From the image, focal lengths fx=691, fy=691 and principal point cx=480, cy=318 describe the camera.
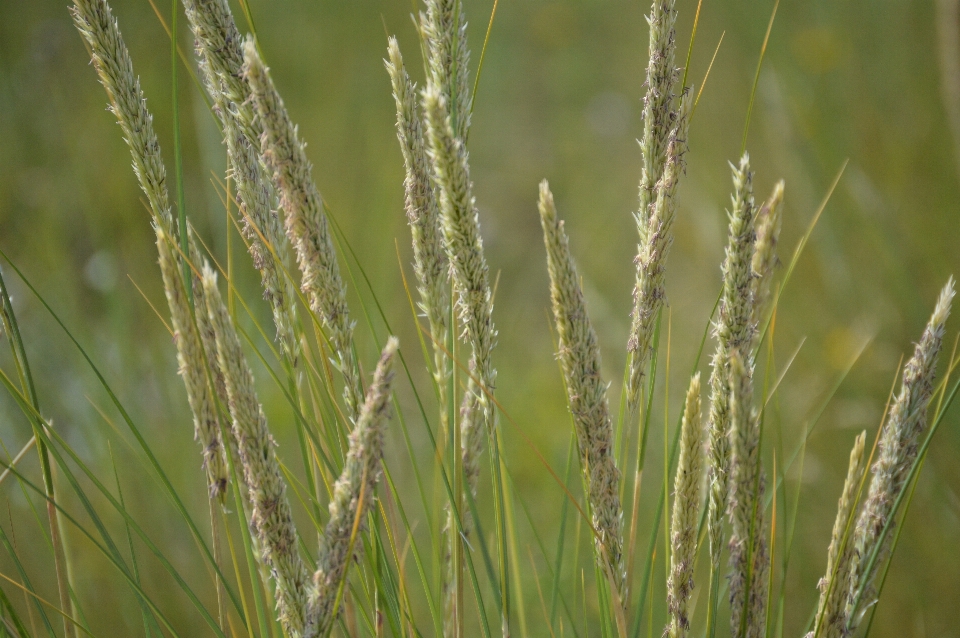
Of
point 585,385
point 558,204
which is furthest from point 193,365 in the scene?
point 558,204

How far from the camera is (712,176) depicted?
89.0 inches

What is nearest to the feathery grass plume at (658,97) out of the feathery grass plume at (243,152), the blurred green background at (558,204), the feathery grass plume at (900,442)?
the feathery grass plume at (900,442)

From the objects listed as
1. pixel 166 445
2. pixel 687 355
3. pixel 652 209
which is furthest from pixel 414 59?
pixel 652 209

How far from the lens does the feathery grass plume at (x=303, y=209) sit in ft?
1.66

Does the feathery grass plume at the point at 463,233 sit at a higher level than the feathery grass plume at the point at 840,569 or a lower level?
higher

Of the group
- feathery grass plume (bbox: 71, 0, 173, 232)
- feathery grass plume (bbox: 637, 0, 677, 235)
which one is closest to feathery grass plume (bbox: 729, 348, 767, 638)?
feathery grass plume (bbox: 637, 0, 677, 235)

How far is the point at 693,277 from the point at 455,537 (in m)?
2.09

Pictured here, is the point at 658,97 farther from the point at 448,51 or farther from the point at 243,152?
the point at 243,152

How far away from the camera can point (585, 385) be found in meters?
0.56

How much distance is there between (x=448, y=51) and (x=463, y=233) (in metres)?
0.21

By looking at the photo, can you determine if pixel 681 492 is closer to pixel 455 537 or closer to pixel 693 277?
pixel 455 537

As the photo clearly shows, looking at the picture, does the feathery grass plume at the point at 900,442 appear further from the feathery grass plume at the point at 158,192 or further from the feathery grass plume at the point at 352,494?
the feathery grass plume at the point at 158,192

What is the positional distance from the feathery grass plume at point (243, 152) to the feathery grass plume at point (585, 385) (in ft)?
0.89

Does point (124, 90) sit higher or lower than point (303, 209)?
higher
